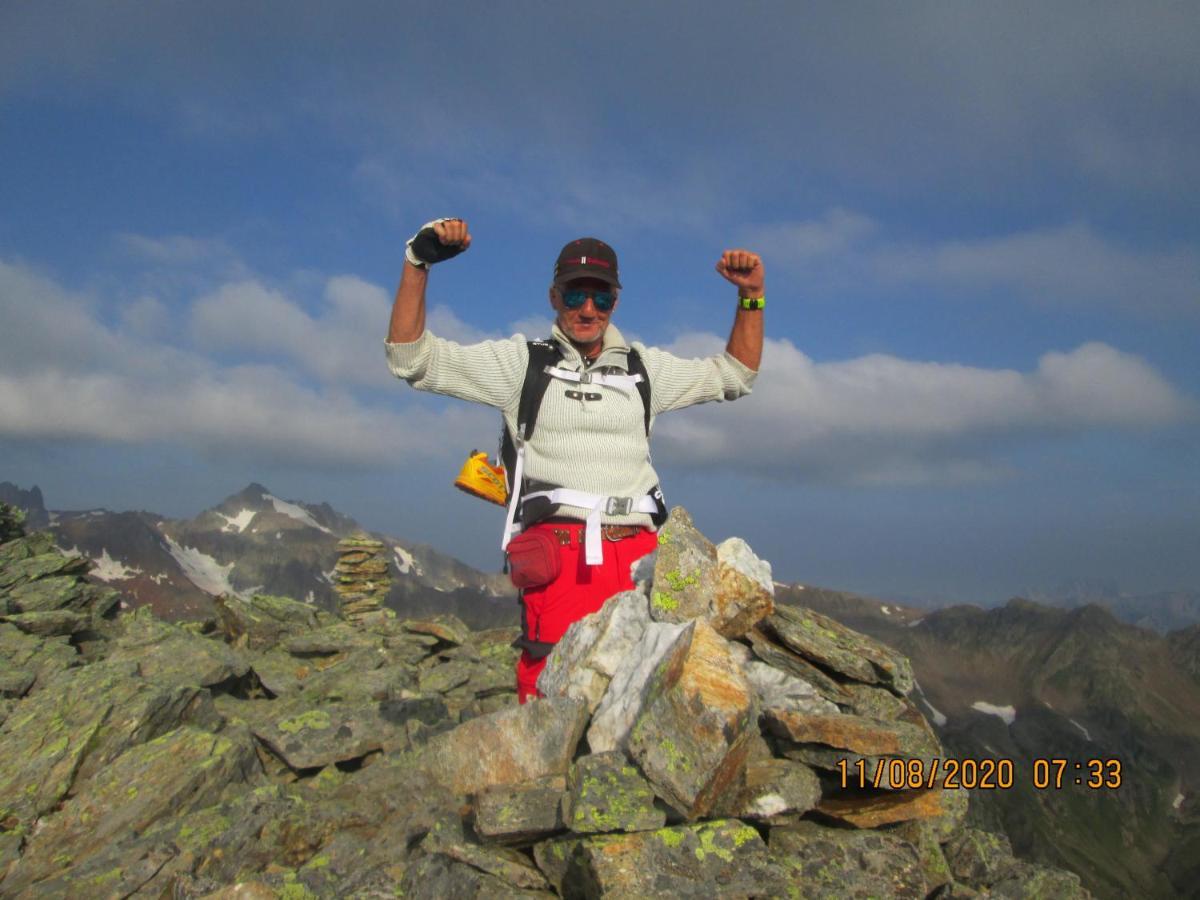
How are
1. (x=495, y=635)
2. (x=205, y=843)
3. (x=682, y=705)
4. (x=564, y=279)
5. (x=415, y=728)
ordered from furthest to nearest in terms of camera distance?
(x=495, y=635) < (x=415, y=728) < (x=564, y=279) < (x=205, y=843) < (x=682, y=705)

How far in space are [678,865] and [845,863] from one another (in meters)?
1.43

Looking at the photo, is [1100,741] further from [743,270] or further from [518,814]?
[518,814]

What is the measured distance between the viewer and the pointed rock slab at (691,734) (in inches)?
194

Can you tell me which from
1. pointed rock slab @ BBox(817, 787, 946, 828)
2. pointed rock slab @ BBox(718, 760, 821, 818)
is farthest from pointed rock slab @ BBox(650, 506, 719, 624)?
pointed rock slab @ BBox(817, 787, 946, 828)

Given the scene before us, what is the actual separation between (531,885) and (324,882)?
5.95 ft

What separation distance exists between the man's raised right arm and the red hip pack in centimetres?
241

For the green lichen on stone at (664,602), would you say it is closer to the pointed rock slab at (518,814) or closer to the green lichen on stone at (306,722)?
the pointed rock slab at (518,814)

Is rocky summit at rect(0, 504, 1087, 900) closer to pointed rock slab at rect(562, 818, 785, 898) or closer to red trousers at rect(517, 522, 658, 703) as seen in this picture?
pointed rock slab at rect(562, 818, 785, 898)

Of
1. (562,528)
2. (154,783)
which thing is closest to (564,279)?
(562,528)

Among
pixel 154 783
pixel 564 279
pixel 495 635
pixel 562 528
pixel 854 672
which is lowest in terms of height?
pixel 495 635

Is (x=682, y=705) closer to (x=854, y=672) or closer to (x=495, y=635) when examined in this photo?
(x=854, y=672)

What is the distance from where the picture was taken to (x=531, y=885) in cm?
484

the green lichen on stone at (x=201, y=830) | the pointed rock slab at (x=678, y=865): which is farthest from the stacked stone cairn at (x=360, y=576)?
the pointed rock slab at (x=678, y=865)
